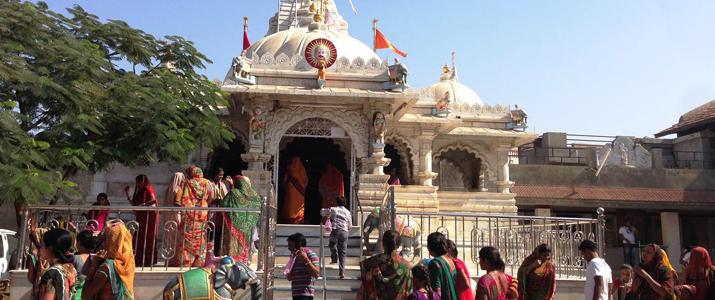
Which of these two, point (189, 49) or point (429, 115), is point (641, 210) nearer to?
point (429, 115)

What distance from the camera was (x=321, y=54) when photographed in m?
14.7

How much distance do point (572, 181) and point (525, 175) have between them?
165 cm

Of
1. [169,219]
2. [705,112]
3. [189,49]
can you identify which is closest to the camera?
[169,219]

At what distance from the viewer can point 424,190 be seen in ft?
53.6

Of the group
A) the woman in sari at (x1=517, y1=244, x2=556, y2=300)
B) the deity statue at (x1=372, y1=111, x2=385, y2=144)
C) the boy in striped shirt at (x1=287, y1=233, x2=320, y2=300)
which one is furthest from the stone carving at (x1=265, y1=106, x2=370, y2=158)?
the woman in sari at (x1=517, y1=244, x2=556, y2=300)

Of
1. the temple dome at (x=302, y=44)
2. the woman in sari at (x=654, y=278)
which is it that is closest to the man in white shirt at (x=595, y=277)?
the woman in sari at (x=654, y=278)

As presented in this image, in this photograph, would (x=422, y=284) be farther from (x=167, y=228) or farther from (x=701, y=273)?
(x=167, y=228)

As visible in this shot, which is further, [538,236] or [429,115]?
[429,115]

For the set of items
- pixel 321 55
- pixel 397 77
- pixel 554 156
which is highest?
pixel 321 55

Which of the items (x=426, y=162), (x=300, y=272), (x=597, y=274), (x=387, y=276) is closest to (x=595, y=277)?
(x=597, y=274)

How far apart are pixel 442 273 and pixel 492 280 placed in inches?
16.2

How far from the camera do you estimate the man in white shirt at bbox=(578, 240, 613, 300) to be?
668cm

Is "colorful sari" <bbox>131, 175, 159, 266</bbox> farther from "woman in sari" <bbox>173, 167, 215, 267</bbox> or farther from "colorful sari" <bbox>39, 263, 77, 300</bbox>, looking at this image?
Result: "colorful sari" <bbox>39, 263, 77, 300</bbox>

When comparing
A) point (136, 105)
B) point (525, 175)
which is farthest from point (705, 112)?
point (136, 105)
